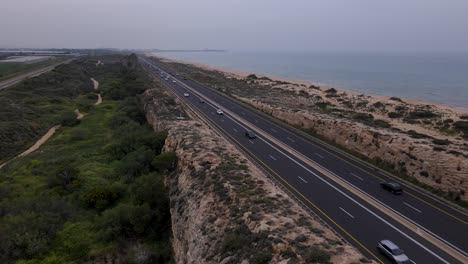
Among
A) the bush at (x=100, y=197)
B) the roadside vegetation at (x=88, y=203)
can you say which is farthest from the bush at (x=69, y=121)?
the bush at (x=100, y=197)

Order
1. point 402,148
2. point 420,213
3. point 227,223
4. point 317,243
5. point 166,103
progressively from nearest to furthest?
point 317,243, point 227,223, point 420,213, point 402,148, point 166,103

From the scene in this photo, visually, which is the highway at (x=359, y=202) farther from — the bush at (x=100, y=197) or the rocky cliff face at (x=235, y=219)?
the bush at (x=100, y=197)

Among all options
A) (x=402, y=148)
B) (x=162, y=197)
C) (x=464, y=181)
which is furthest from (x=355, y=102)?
(x=162, y=197)

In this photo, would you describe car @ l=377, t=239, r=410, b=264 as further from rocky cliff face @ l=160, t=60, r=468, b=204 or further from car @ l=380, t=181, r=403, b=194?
rocky cliff face @ l=160, t=60, r=468, b=204

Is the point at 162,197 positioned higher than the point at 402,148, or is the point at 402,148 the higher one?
the point at 402,148

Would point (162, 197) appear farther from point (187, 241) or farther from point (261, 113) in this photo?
point (261, 113)

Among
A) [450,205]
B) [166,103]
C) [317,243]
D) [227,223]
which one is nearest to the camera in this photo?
[317,243]
